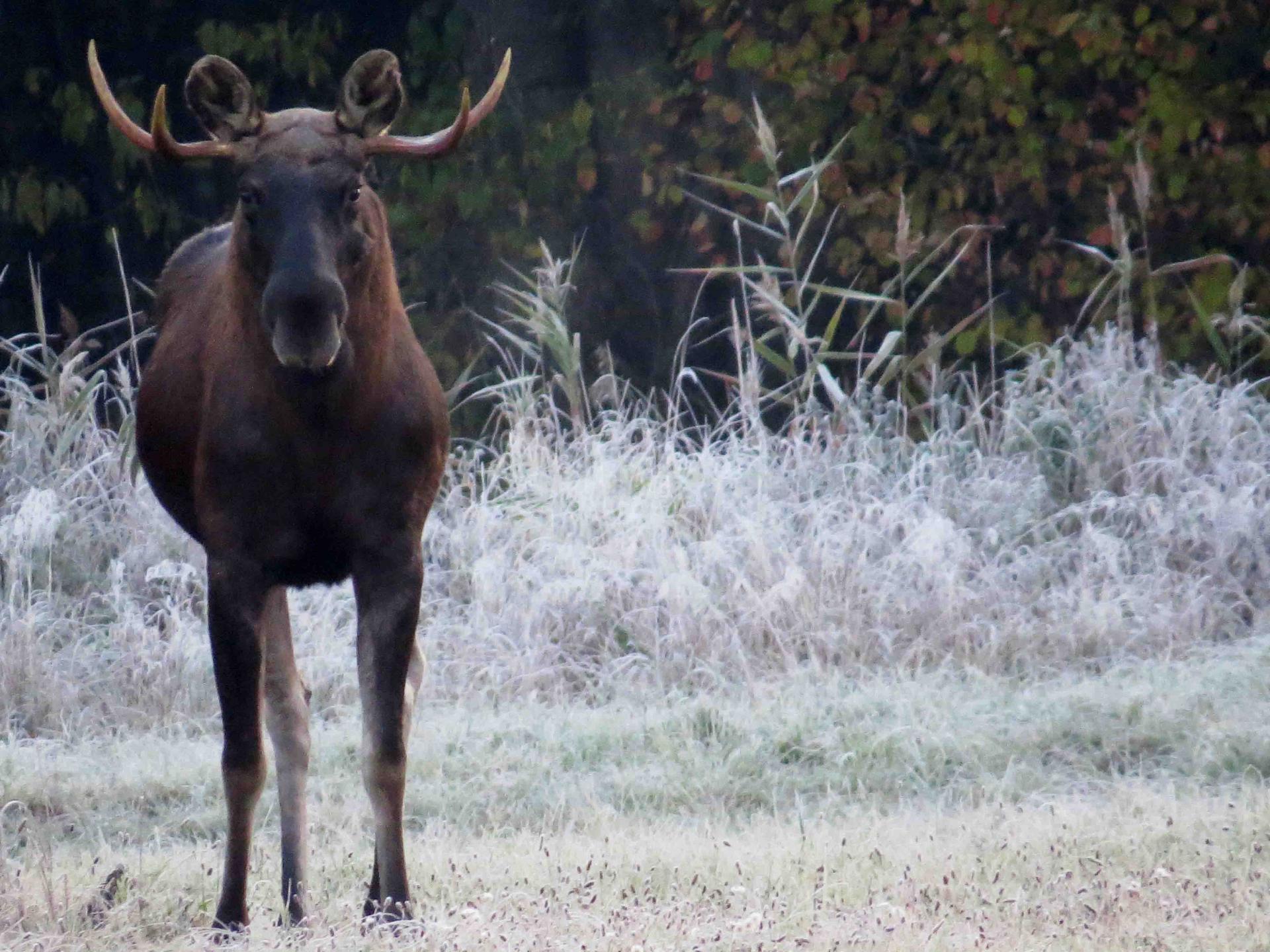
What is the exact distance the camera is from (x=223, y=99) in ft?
13.9

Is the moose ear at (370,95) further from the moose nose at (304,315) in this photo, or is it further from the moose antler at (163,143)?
the moose nose at (304,315)

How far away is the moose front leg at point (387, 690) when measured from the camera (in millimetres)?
4238

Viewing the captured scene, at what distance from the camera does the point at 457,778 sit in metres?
5.93

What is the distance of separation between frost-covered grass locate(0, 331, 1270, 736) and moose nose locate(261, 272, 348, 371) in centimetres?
306

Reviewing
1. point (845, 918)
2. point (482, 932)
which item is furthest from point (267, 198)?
point (845, 918)

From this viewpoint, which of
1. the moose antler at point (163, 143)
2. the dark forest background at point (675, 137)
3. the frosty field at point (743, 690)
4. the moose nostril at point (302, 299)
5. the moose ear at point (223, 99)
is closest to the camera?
the moose nostril at point (302, 299)

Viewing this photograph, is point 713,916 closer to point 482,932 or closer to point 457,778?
point 482,932

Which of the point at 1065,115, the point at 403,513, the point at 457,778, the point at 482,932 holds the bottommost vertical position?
the point at 457,778

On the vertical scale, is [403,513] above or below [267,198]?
below

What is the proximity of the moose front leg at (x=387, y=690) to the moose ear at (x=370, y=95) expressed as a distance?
0.96m

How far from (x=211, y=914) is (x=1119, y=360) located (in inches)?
202

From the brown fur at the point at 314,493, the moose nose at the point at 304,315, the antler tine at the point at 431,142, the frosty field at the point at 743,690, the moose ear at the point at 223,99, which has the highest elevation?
the moose ear at the point at 223,99

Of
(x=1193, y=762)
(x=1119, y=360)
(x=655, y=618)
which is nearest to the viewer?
(x=1193, y=762)

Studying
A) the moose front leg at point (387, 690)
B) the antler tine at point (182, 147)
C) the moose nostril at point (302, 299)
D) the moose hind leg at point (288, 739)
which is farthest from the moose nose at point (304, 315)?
the moose hind leg at point (288, 739)
